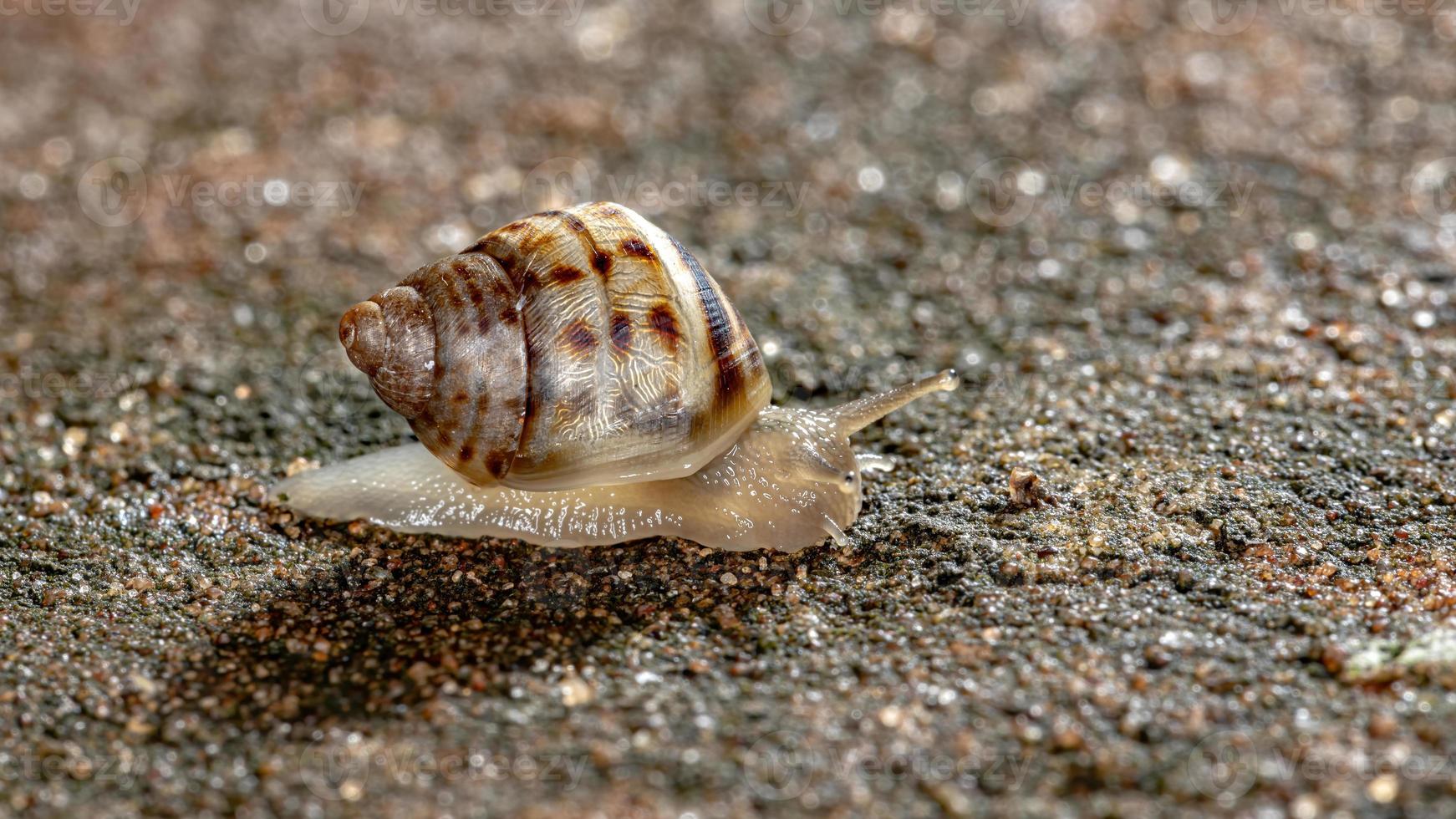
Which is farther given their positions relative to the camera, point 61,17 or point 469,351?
point 61,17

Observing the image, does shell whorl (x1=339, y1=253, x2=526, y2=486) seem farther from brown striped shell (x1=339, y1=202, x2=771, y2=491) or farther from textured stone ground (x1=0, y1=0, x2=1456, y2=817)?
textured stone ground (x1=0, y1=0, x2=1456, y2=817)

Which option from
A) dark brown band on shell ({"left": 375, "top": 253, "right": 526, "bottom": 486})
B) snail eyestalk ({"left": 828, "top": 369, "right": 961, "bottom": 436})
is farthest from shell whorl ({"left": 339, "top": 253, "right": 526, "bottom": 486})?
snail eyestalk ({"left": 828, "top": 369, "right": 961, "bottom": 436})

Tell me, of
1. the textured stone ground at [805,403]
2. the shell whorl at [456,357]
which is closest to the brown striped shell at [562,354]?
the shell whorl at [456,357]

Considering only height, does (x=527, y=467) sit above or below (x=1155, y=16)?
below

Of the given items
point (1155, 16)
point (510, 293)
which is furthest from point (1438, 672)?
point (1155, 16)

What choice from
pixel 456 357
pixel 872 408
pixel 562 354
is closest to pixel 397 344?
pixel 456 357

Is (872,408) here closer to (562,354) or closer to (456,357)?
(562,354)

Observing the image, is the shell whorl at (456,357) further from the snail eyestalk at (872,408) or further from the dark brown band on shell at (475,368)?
the snail eyestalk at (872,408)

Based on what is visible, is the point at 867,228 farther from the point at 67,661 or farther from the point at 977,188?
the point at 67,661
